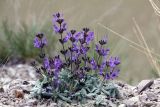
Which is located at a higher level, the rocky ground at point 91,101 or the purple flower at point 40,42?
the purple flower at point 40,42

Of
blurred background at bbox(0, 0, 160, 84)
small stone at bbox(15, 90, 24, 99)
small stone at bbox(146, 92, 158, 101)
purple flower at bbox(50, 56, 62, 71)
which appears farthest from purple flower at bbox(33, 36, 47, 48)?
Answer: blurred background at bbox(0, 0, 160, 84)

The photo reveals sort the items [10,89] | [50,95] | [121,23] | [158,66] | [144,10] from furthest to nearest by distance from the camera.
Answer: [144,10]
[121,23]
[158,66]
[10,89]
[50,95]

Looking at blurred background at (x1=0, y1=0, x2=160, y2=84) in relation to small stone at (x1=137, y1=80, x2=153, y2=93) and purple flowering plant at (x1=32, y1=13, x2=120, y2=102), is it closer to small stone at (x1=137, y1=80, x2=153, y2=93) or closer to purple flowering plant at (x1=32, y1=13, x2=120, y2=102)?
small stone at (x1=137, y1=80, x2=153, y2=93)

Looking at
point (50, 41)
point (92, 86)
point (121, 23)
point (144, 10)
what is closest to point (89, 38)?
point (92, 86)

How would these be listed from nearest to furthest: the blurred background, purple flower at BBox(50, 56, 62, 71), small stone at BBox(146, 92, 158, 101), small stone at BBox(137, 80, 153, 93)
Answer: purple flower at BBox(50, 56, 62, 71), small stone at BBox(146, 92, 158, 101), small stone at BBox(137, 80, 153, 93), the blurred background

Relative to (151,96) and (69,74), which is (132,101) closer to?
(151,96)

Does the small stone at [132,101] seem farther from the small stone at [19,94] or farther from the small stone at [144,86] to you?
the small stone at [19,94]

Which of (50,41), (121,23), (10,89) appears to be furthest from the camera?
(121,23)

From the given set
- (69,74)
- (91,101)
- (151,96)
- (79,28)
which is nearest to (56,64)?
(69,74)

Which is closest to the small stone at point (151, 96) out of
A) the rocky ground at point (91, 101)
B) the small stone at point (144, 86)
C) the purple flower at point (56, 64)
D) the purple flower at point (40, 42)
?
the rocky ground at point (91, 101)

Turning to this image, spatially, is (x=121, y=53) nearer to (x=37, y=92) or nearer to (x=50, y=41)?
(x=50, y=41)

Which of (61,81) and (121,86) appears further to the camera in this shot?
(121,86)
